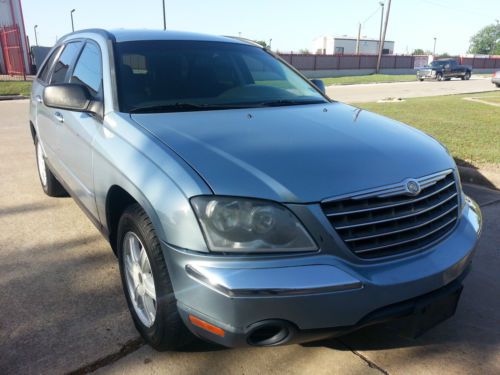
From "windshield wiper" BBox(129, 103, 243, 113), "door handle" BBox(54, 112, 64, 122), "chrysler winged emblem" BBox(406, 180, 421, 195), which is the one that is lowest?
"chrysler winged emblem" BBox(406, 180, 421, 195)

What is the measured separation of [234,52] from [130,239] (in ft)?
6.18

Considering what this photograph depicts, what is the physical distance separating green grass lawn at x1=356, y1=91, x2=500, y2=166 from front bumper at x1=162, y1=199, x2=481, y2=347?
4.20 metres

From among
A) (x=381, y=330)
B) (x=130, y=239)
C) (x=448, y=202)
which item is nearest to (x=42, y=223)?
(x=130, y=239)

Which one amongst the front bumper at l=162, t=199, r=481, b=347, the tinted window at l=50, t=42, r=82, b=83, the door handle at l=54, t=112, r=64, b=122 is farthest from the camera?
the tinted window at l=50, t=42, r=82, b=83

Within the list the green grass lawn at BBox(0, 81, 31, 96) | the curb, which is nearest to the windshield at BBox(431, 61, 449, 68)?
the green grass lawn at BBox(0, 81, 31, 96)

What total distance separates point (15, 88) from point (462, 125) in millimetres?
16476

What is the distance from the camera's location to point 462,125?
837 centimetres

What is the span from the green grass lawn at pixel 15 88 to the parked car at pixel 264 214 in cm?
1631

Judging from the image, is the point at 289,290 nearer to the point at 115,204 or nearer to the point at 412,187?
the point at 412,187

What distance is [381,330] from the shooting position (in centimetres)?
254

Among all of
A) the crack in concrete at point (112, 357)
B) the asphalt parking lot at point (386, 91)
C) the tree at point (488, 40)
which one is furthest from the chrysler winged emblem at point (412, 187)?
the tree at point (488, 40)

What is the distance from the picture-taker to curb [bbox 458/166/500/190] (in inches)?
202

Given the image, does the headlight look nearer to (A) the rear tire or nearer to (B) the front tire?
(B) the front tire

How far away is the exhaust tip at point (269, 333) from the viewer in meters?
1.83
